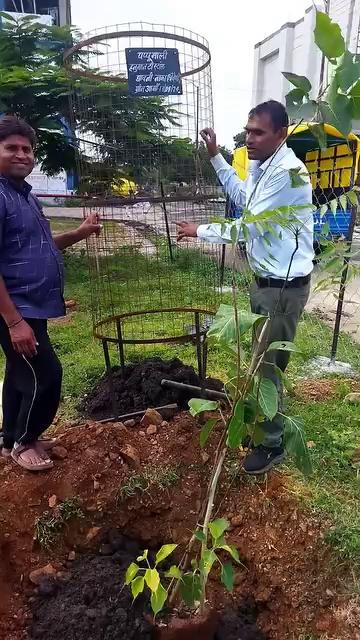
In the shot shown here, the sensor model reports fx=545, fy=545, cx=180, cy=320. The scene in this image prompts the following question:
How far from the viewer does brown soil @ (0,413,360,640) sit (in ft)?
7.48

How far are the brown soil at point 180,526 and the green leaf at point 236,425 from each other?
3.06 feet

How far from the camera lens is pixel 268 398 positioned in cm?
177

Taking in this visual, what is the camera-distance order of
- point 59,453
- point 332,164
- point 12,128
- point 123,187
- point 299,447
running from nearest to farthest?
point 299,447
point 12,128
point 59,453
point 123,187
point 332,164

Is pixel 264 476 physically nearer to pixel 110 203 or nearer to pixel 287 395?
pixel 287 395

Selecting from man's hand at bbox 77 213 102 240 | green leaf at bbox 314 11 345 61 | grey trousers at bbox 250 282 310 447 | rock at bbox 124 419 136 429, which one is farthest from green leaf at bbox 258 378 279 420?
rock at bbox 124 419 136 429

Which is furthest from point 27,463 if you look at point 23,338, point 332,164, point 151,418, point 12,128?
point 332,164

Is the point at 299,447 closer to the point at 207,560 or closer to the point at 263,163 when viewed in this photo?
the point at 207,560

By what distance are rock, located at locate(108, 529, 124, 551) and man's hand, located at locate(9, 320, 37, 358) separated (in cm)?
97

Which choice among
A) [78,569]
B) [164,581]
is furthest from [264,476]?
[78,569]

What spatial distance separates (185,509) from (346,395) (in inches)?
61.2

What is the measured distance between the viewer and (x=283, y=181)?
244 cm

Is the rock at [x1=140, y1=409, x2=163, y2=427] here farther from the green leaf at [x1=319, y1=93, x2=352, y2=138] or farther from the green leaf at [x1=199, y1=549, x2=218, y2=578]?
the green leaf at [x1=319, y1=93, x2=352, y2=138]

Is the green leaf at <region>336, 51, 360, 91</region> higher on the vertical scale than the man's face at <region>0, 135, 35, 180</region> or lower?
higher

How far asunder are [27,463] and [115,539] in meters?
0.57
